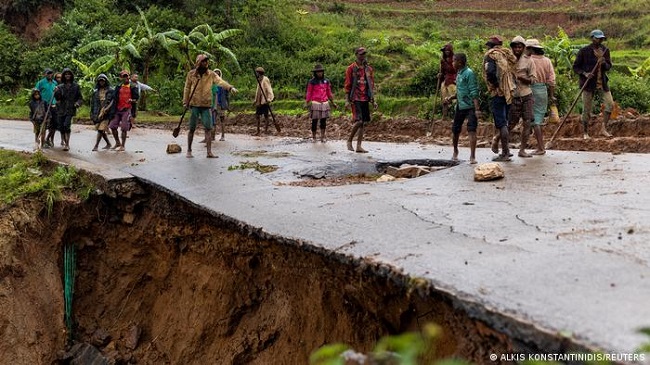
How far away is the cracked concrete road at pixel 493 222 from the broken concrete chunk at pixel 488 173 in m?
0.11

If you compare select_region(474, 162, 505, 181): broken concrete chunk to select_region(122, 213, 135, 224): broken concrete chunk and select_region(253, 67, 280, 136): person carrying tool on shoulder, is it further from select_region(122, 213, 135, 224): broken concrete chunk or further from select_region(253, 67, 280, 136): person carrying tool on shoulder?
select_region(253, 67, 280, 136): person carrying tool on shoulder

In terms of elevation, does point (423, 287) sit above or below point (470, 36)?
below

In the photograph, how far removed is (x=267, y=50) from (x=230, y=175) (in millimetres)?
20171

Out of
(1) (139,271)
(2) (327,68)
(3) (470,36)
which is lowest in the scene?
(1) (139,271)

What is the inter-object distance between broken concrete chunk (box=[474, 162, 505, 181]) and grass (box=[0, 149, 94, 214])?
198 inches

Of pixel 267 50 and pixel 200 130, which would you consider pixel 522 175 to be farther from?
pixel 267 50

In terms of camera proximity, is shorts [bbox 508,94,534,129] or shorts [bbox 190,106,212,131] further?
shorts [bbox 190,106,212,131]

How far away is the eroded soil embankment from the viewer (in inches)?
211

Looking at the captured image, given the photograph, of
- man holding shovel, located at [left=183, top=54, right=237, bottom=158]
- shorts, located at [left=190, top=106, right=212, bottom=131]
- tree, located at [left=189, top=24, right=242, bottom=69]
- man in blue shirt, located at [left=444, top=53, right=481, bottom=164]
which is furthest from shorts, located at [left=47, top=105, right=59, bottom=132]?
tree, located at [left=189, top=24, right=242, bottom=69]

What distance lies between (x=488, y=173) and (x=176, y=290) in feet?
13.4

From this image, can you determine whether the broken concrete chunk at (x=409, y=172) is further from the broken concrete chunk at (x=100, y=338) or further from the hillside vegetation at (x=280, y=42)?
the hillside vegetation at (x=280, y=42)

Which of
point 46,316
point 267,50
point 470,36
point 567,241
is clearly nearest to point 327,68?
point 267,50

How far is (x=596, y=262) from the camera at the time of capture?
4.30 metres

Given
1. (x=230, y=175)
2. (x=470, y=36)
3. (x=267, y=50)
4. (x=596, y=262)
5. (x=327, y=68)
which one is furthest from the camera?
(x=470, y=36)
